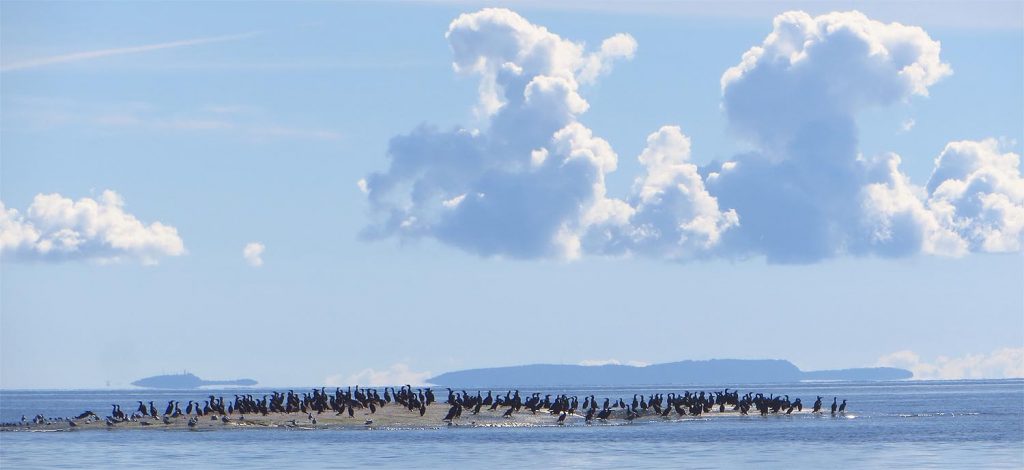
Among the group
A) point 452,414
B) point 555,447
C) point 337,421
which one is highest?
point 452,414

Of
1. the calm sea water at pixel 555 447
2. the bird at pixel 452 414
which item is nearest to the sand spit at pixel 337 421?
the bird at pixel 452 414

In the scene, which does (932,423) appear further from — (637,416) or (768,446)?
(768,446)

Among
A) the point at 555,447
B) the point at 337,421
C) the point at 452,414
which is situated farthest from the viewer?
the point at 452,414

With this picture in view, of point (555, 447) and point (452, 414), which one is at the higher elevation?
point (452, 414)

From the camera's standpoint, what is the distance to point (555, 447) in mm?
77500

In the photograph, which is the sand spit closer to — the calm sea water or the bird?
the bird

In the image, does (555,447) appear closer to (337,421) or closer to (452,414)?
(452,414)

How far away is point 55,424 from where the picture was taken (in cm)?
9969

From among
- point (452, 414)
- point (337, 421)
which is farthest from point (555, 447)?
point (337, 421)

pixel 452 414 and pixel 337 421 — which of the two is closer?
pixel 337 421

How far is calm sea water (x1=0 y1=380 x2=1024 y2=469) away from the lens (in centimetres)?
6756

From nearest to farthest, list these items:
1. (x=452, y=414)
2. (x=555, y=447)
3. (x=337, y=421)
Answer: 1. (x=555, y=447)
2. (x=337, y=421)
3. (x=452, y=414)

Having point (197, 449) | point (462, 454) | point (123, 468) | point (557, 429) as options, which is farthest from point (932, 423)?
point (123, 468)

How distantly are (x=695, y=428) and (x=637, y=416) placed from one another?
1205cm
